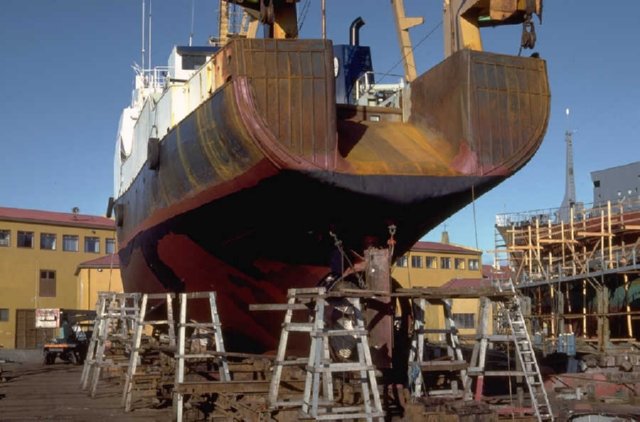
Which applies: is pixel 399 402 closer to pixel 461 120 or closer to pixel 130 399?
pixel 461 120

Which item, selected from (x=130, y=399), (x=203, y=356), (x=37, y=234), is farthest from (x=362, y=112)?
(x=37, y=234)

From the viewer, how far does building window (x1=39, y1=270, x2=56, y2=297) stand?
47156 mm

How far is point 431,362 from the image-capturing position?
1103cm

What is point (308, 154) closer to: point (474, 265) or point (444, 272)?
point (444, 272)

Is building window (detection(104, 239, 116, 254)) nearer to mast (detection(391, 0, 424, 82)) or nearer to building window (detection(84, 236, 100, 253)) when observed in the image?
building window (detection(84, 236, 100, 253))

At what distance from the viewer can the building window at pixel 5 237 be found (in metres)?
46.5

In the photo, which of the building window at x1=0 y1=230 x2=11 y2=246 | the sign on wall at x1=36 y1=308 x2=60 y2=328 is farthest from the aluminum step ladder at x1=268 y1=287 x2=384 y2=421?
the building window at x1=0 y1=230 x2=11 y2=246

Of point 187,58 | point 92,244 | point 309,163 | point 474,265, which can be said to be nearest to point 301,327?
point 309,163

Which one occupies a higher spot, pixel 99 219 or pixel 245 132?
pixel 99 219

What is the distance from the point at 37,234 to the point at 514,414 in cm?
4319

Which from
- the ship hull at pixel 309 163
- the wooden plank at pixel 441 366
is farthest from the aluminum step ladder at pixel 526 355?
the ship hull at pixel 309 163

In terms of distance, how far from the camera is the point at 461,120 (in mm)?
11445

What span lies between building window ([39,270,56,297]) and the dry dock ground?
2630cm

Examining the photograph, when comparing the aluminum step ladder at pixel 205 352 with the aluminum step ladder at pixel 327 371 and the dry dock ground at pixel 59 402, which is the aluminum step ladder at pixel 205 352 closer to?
the dry dock ground at pixel 59 402
